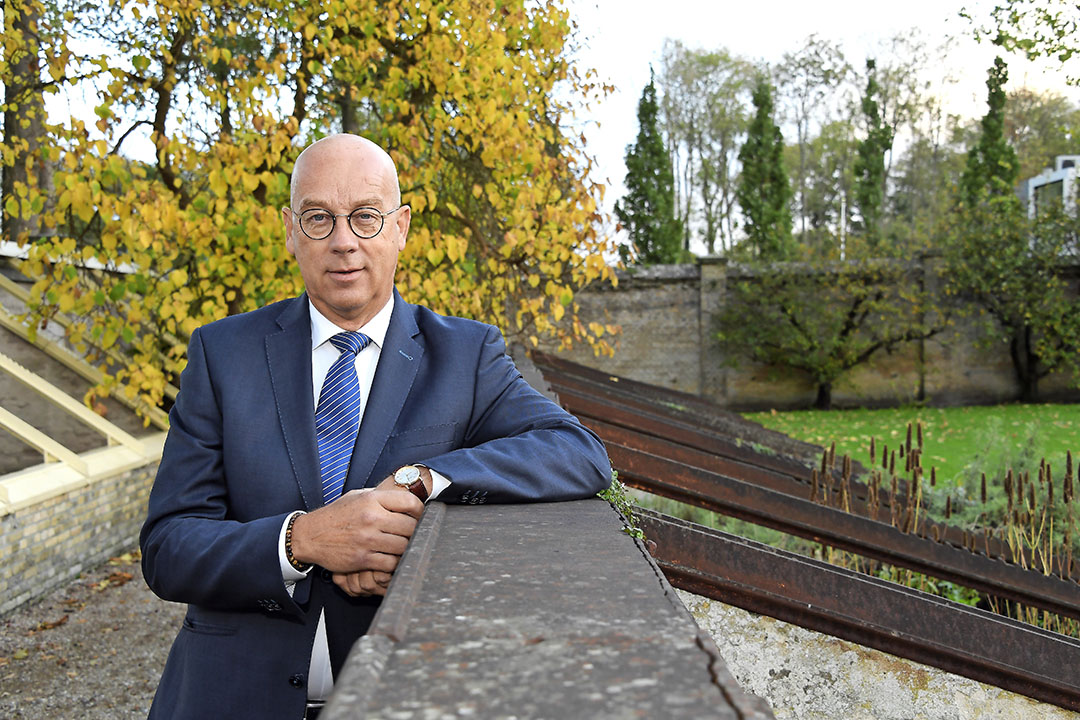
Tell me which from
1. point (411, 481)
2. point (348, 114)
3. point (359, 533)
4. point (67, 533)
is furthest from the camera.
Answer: point (348, 114)

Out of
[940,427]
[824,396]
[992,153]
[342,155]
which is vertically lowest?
[940,427]

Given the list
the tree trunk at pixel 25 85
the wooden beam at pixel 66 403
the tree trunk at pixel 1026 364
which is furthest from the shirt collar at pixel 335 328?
the tree trunk at pixel 1026 364

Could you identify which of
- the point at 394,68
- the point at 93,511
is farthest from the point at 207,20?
the point at 93,511

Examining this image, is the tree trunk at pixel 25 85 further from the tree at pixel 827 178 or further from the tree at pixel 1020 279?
the tree at pixel 827 178

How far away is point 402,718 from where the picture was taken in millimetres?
755

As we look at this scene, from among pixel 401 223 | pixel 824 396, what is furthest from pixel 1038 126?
pixel 401 223

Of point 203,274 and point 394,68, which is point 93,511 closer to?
point 203,274

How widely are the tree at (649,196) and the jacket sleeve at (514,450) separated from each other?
68.4 ft

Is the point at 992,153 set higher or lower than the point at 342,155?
higher

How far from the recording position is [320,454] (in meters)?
1.78

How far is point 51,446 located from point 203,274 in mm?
1704

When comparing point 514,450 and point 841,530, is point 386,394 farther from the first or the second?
point 841,530

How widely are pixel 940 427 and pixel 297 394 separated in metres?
14.8

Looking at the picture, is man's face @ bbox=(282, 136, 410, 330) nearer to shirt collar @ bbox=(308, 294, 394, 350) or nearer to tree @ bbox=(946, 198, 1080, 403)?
shirt collar @ bbox=(308, 294, 394, 350)
